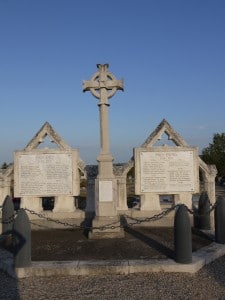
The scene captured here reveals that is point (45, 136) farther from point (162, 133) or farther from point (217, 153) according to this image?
point (217, 153)

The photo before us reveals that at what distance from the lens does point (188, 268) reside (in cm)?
645

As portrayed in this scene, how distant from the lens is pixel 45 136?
10.9m

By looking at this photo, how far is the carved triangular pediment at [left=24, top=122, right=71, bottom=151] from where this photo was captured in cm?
1063

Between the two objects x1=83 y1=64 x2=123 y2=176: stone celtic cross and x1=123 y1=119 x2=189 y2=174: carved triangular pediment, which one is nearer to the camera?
x1=83 y1=64 x2=123 y2=176: stone celtic cross

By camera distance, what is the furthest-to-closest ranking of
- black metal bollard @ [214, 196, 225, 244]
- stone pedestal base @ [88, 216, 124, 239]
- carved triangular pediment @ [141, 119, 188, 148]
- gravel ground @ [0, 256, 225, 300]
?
carved triangular pediment @ [141, 119, 188, 148] → stone pedestal base @ [88, 216, 124, 239] → black metal bollard @ [214, 196, 225, 244] → gravel ground @ [0, 256, 225, 300]

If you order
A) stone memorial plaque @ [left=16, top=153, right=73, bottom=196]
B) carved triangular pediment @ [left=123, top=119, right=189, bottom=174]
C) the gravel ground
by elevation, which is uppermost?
carved triangular pediment @ [left=123, top=119, right=189, bottom=174]

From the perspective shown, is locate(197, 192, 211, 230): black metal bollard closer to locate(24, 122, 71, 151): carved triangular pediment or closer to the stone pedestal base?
the stone pedestal base

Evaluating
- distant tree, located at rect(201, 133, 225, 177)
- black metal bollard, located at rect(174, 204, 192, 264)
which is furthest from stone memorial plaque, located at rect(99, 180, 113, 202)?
distant tree, located at rect(201, 133, 225, 177)

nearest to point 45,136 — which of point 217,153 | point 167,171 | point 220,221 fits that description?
point 167,171

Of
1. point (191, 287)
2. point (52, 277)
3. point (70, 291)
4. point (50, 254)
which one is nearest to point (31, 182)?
point (50, 254)

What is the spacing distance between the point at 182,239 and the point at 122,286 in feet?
4.61

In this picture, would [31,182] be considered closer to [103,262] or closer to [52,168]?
[52,168]

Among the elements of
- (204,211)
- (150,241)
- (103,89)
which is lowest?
(150,241)

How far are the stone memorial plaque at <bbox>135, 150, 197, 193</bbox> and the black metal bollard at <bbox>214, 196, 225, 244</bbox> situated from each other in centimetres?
217
